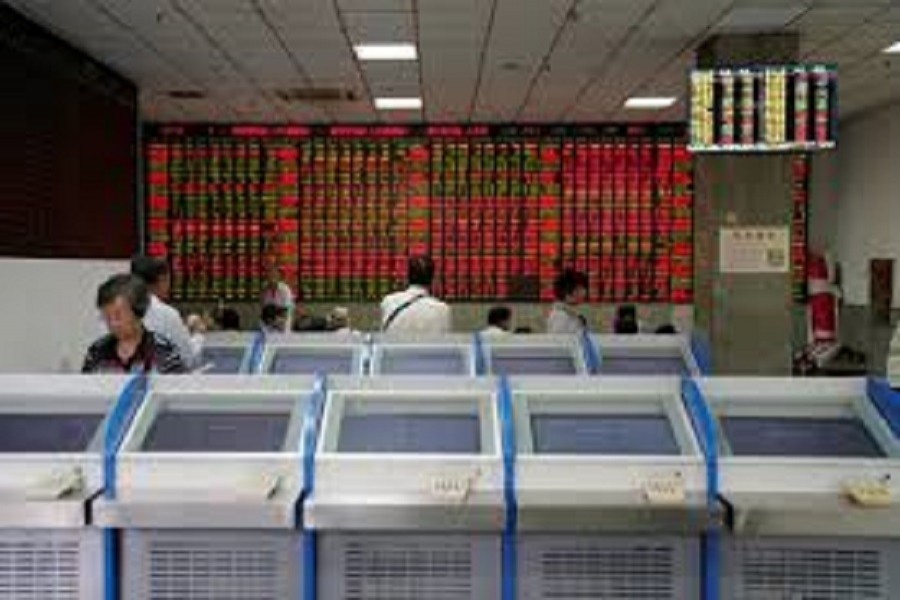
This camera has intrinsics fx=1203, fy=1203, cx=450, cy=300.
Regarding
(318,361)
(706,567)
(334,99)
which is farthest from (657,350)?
(334,99)

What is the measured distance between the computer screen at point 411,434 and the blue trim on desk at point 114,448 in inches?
20.9

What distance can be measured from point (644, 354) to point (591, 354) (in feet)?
1.16

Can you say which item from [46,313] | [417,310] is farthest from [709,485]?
[46,313]

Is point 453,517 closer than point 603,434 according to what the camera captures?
Yes

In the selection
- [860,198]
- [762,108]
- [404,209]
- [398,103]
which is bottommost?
[404,209]

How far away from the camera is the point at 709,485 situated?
→ 2.78 m

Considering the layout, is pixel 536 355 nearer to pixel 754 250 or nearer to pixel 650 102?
pixel 754 250

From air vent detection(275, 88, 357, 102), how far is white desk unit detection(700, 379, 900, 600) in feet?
26.2

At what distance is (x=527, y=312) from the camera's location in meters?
12.5

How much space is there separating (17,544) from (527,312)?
995 centimetres

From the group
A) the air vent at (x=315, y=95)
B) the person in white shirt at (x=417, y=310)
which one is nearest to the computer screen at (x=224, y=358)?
the person in white shirt at (x=417, y=310)

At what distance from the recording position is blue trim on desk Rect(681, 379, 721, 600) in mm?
2705

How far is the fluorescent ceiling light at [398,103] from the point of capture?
1110 cm

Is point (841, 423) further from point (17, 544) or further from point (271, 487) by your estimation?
point (17, 544)
